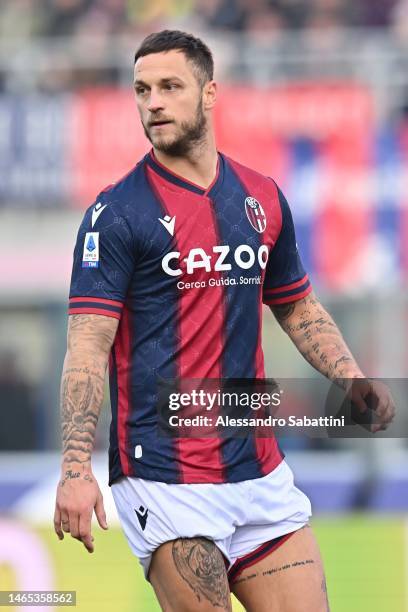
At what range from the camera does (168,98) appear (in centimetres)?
386

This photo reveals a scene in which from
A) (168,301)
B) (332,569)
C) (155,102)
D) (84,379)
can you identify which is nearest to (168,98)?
(155,102)

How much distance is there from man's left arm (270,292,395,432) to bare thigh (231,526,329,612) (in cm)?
50

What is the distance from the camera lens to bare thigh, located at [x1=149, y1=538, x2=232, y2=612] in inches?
148

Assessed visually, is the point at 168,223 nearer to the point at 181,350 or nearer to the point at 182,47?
the point at 181,350

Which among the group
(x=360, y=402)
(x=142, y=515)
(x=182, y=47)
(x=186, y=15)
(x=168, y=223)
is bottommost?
(x=142, y=515)

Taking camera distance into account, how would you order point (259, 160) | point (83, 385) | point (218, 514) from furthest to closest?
point (259, 160) → point (218, 514) → point (83, 385)

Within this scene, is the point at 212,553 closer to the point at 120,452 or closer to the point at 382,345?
the point at 120,452

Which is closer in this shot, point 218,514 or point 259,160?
point 218,514

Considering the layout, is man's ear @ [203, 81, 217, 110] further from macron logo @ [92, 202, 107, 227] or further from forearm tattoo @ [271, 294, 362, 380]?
forearm tattoo @ [271, 294, 362, 380]

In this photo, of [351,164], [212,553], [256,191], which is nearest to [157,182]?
[256,191]

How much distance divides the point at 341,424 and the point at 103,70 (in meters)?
7.93

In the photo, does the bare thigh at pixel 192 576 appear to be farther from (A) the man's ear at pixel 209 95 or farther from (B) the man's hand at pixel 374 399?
(A) the man's ear at pixel 209 95

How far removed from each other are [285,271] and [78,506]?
116 centimetres

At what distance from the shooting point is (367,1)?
12.2 m
